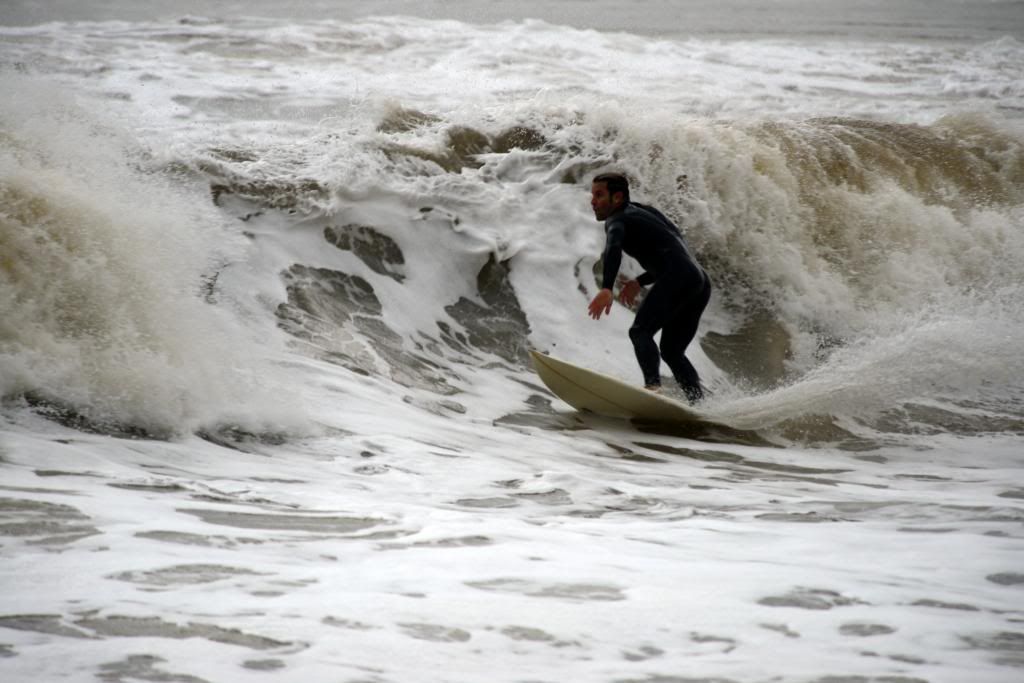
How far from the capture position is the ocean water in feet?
8.77

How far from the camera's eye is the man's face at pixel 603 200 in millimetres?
6820

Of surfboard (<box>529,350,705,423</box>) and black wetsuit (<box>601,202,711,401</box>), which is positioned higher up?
black wetsuit (<box>601,202,711,401</box>)

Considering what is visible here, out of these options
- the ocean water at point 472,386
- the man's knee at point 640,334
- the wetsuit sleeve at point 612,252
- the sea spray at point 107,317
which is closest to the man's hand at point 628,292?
the wetsuit sleeve at point 612,252

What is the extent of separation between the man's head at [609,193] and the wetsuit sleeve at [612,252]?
0.13 metres

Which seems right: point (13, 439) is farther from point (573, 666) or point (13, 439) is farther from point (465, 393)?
point (465, 393)

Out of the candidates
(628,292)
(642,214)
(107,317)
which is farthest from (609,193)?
(107,317)

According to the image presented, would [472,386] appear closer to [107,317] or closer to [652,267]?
[652,267]

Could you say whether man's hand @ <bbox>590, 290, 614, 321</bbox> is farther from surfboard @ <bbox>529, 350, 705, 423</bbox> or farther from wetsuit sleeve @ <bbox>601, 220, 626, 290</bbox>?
surfboard @ <bbox>529, 350, 705, 423</bbox>

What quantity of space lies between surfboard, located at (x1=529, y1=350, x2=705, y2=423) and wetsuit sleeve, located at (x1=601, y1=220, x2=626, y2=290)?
59 centimetres

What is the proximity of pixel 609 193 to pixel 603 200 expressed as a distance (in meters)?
0.06

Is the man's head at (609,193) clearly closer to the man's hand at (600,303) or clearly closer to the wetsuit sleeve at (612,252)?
the wetsuit sleeve at (612,252)

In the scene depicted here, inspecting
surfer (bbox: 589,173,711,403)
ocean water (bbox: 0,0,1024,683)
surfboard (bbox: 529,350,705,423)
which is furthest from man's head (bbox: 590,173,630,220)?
ocean water (bbox: 0,0,1024,683)

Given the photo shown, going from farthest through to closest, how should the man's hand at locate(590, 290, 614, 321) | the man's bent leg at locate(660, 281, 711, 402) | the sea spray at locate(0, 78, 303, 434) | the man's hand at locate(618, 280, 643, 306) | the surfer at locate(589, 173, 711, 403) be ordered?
the man's bent leg at locate(660, 281, 711, 402) → the surfer at locate(589, 173, 711, 403) → the man's hand at locate(618, 280, 643, 306) → the man's hand at locate(590, 290, 614, 321) → the sea spray at locate(0, 78, 303, 434)

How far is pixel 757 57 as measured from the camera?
20609mm
